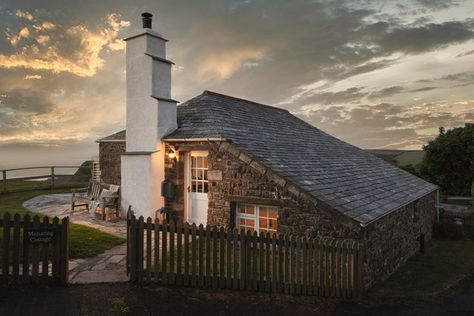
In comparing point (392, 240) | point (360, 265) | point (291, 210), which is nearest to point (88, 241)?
point (291, 210)

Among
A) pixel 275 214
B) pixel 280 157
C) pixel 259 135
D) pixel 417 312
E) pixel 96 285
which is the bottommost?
pixel 417 312

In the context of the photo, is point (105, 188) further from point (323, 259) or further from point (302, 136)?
point (323, 259)

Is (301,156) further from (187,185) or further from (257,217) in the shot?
(187,185)

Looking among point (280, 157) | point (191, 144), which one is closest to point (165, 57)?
point (191, 144)

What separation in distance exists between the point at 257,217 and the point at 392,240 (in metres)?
3.98

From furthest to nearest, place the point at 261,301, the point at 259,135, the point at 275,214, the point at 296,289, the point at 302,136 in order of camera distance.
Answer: the point at 302,136, the point at 259,135, the point at 275,214, the point at 296,289, the point at 261,301

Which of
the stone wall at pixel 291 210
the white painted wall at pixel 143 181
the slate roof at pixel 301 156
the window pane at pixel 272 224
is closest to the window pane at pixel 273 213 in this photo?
the window pane at pixel 272 224

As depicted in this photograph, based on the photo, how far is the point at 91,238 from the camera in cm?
998

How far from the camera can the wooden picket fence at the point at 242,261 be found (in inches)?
272

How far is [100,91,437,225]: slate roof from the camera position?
942cm

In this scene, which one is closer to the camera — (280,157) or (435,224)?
(280,157)

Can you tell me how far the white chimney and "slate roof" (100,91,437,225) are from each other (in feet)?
2.60

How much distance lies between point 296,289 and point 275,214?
3009mm

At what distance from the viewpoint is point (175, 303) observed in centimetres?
614
